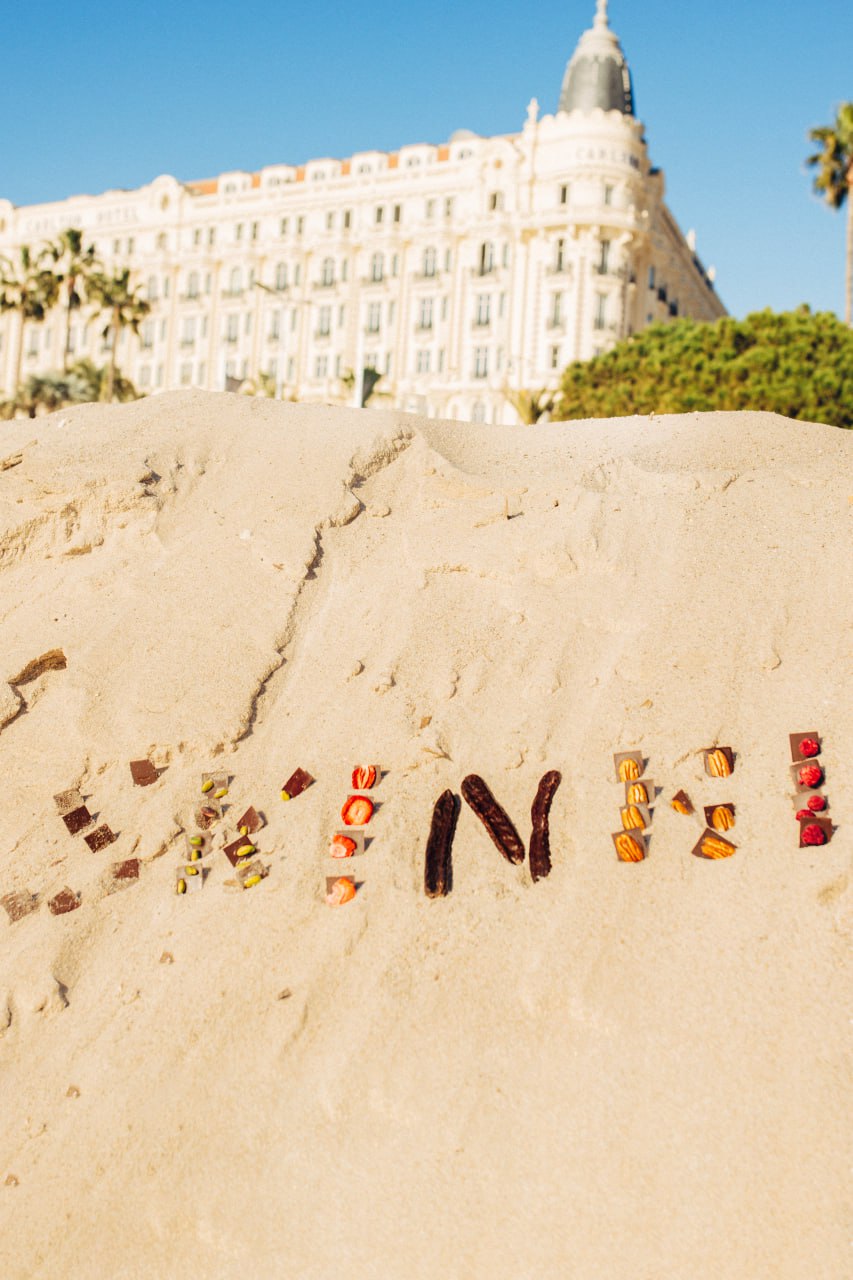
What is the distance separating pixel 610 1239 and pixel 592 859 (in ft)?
4.27

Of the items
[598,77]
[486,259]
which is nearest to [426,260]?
[486,259]

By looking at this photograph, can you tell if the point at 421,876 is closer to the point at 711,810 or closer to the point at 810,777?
the point at 711,810

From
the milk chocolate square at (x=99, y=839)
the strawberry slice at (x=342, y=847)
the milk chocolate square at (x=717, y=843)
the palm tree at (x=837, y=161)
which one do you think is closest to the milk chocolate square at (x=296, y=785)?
the strawberry slice at (x=342, y=847)

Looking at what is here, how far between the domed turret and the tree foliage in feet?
84.1

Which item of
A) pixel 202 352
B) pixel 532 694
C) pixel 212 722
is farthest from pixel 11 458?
pixel 202 352

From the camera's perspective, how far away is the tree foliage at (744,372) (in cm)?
2669

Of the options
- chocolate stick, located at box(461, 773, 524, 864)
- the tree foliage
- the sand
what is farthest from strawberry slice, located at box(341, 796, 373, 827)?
the tree foliage

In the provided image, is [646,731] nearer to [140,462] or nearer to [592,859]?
[592,859]

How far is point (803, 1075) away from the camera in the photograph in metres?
3.35

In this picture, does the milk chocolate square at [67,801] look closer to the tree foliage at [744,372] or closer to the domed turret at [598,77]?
the tree foliage at [744,372]

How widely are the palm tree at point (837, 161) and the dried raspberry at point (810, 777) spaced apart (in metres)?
37.4

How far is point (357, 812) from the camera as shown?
4367 mm

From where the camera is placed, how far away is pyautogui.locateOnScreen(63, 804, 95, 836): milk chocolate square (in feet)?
15.0

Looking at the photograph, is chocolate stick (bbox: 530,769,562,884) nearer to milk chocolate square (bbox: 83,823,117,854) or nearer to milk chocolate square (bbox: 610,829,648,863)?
milk chocolate square (bbox: 610,829,648,863)
